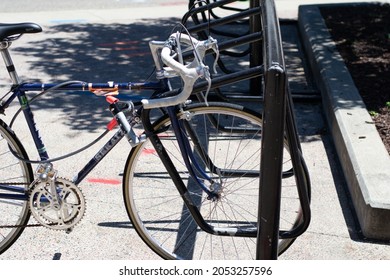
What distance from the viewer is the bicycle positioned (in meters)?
3.36

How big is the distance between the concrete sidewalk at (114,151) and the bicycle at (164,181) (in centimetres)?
17

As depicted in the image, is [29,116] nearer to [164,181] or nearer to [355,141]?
[164,181]

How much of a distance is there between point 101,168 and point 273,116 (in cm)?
307

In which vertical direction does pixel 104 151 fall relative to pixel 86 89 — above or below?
below

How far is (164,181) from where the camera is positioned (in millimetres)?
4848

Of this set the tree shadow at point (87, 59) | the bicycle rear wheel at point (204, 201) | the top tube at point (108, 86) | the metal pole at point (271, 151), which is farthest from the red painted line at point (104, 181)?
the metal pole at point (271, 151)

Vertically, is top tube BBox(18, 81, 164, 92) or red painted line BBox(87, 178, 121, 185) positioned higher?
top tube BBox(18, 81, 164, 92)

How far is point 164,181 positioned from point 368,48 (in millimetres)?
3411

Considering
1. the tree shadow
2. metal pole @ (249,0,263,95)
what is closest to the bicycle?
metal pole @ (249,0,263,95)

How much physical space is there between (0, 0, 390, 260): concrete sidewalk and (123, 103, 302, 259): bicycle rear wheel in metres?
0.16

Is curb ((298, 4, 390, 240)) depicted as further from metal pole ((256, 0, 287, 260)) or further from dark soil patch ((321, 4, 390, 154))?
metal pole ((256, 0, 287, 260))

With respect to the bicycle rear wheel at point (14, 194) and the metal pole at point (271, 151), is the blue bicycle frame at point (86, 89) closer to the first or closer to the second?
the bicycle rear wheel at point (14, 194)

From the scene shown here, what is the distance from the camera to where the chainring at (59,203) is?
3656 millimetres

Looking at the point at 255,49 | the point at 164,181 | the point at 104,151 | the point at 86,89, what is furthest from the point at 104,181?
the point at 255,49
